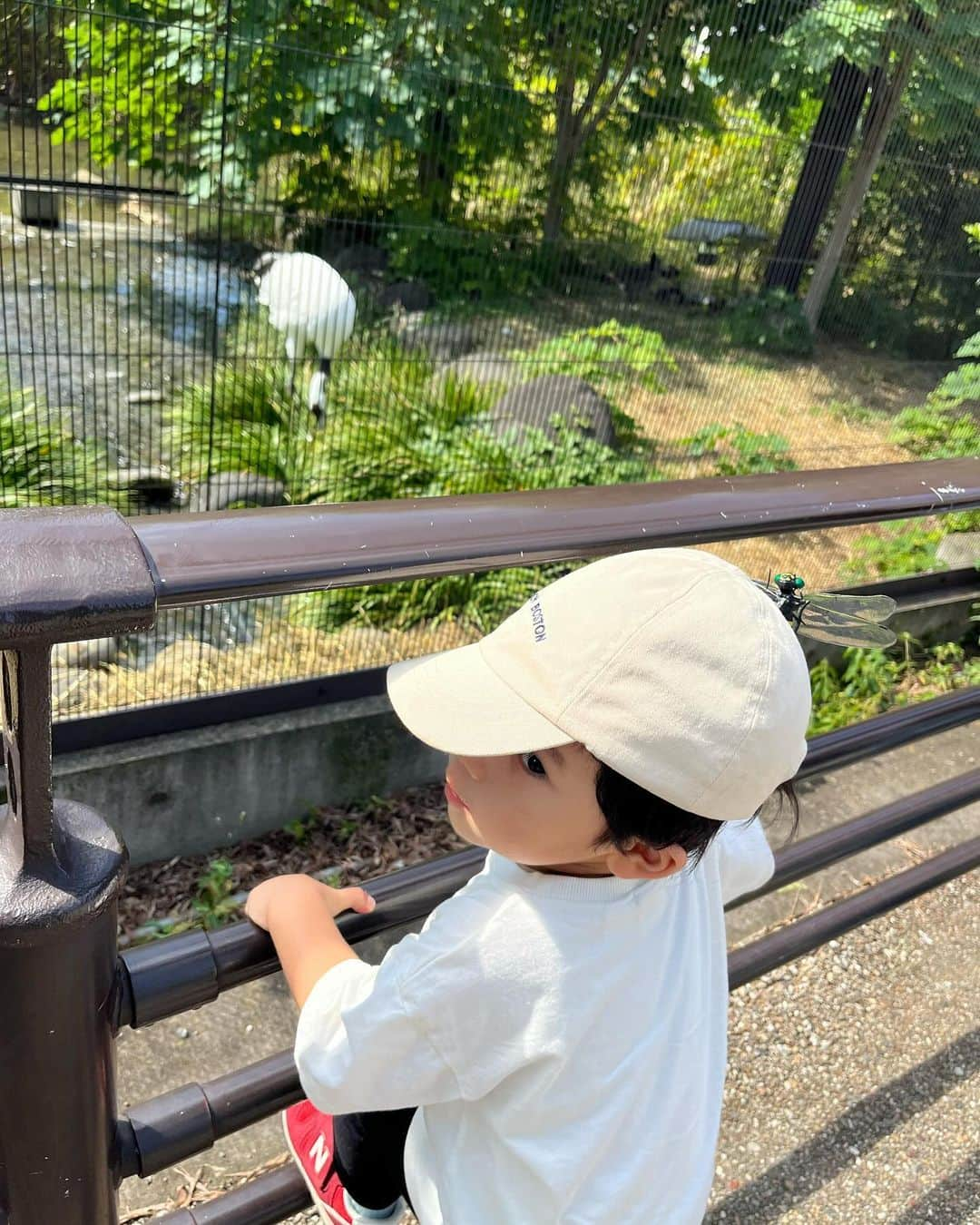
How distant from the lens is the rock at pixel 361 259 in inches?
225

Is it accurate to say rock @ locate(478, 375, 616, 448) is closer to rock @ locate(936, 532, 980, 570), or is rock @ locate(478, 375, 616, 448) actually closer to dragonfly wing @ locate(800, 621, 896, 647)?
rock @ locate(936, 532, 980, 570)

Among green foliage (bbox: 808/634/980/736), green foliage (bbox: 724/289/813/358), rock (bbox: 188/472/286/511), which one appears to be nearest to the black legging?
green foliage (bbox: 808/634/980/736)

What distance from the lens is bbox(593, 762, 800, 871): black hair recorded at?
98 centimetres

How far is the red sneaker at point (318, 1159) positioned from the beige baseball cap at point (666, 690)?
1.87ft

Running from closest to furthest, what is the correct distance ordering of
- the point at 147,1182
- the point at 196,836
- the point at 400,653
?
the point at 147,1182, the point at 196,836, the point at 400,653

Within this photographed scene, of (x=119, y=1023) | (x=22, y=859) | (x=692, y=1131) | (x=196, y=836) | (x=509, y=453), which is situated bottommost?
(x=196, y=836)

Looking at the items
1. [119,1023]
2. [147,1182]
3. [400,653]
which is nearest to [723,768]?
[119,1023]

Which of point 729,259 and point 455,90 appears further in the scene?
point 729,259

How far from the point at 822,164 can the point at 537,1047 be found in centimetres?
612

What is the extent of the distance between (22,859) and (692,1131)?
2.31 ft

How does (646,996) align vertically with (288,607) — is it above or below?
above

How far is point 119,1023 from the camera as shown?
35.2 inches

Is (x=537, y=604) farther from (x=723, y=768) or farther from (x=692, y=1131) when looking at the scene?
(x=692, y=1131)

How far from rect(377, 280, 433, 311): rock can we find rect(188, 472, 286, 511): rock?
1303mm
